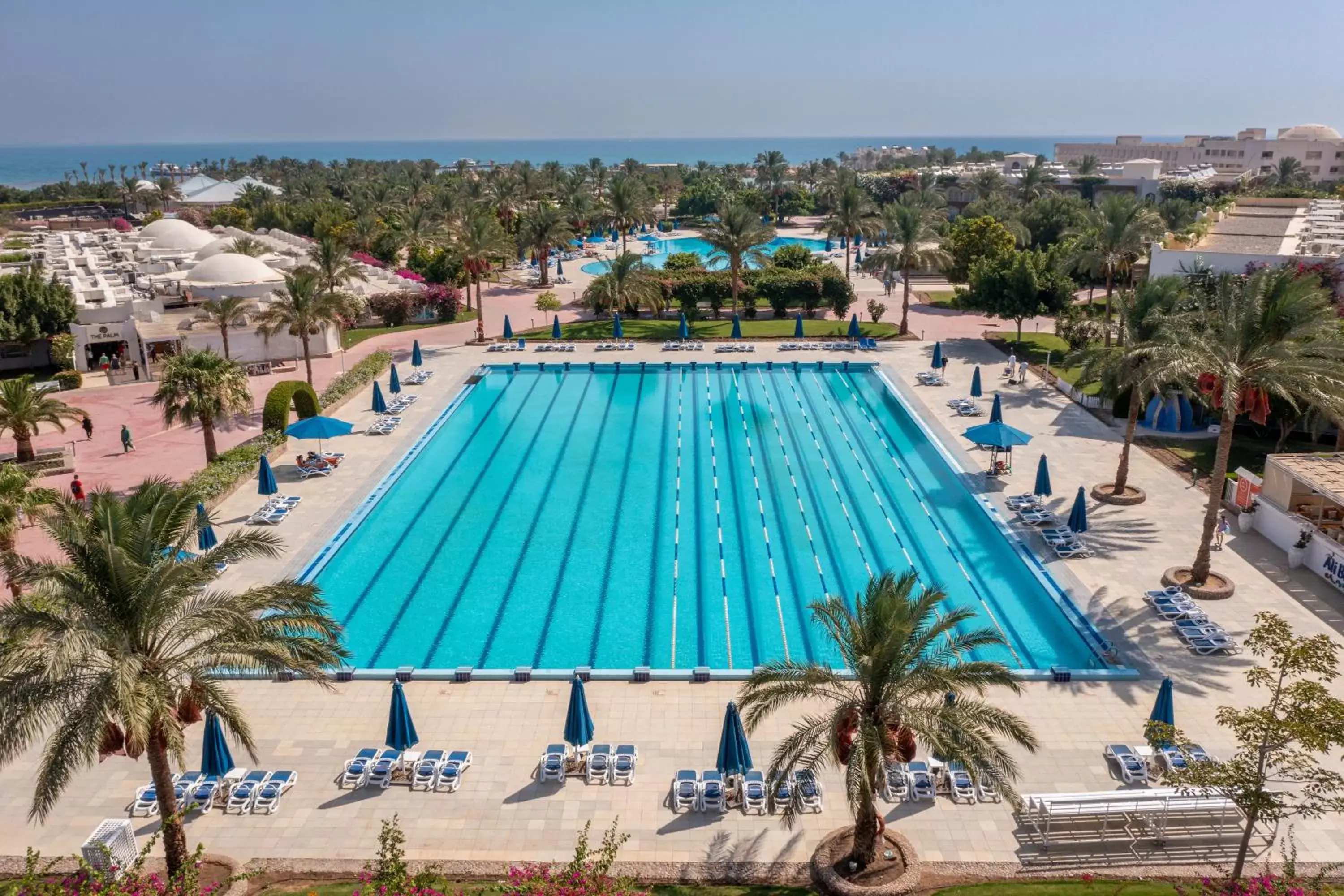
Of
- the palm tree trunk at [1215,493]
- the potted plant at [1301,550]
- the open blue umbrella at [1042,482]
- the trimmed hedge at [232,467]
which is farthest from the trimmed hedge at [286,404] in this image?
the potted plant at [1301,550]

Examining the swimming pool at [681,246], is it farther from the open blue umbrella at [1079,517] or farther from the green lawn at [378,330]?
the open blue umbrella at [1079,517]

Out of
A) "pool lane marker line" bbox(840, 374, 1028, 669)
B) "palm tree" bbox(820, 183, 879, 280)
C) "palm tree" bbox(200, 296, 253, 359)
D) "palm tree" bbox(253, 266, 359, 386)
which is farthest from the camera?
"palm tree" bbox(820, 183, 879, 280)

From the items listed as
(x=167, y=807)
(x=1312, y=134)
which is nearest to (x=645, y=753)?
(x=167, y=807)

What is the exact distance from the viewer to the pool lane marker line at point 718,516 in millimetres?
17062

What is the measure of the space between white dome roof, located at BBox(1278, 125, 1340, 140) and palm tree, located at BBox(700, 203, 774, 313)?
92570 mm

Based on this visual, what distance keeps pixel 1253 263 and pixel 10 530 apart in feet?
98.9

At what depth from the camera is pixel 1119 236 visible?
1303 inches

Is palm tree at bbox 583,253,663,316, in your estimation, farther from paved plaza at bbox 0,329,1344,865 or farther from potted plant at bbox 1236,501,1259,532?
potted plant at bbox 1236,501,1259,532

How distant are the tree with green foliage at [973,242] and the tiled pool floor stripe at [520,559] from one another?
23.6 m

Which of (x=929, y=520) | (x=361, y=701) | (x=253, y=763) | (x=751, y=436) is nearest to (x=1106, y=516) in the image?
(x=929, y=520)

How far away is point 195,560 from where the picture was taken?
10.2 m

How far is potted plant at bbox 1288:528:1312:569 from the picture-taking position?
17922 mm

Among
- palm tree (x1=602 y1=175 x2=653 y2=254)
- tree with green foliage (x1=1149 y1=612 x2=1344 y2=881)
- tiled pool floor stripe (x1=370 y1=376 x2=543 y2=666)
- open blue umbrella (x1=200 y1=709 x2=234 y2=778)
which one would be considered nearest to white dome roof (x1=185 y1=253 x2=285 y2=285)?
tiled pool floor stripe (x1=370 y1=376 x2=543 y2=666)

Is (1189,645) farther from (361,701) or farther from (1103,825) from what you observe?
(361,701)
